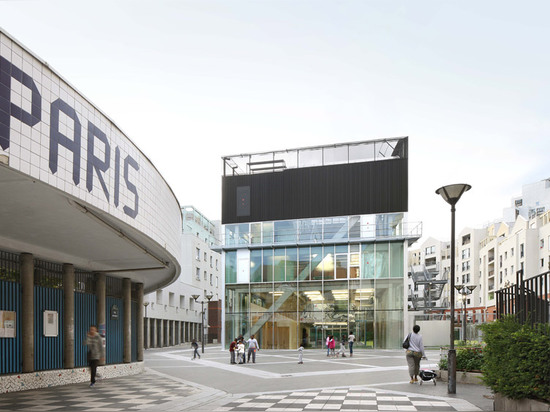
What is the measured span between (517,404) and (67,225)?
9879 mm

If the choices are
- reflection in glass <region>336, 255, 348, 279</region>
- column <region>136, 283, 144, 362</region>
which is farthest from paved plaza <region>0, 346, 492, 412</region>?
reflection in glass <region>336, 255, 348, 279</region>

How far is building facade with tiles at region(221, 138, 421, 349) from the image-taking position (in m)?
42.1

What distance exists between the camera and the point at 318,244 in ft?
143

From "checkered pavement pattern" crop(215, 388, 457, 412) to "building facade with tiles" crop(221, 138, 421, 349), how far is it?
93.6 ft

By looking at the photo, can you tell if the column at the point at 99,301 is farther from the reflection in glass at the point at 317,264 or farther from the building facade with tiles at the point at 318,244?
the reflection in glass at the point at 317,264

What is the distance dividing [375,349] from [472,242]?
62.8 meters

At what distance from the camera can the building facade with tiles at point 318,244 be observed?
42.1 m

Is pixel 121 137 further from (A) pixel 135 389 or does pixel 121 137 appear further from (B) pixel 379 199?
(B) pixel 379 199

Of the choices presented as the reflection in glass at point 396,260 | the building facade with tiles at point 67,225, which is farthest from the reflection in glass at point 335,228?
the building facade with tiles at point 67,225

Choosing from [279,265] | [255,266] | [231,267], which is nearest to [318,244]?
[279,265]

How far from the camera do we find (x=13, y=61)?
780 cm

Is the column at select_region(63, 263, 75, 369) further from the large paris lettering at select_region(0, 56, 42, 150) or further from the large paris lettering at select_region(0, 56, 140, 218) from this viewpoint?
the large paris lettering at select_region(0, 56, 42, 150)

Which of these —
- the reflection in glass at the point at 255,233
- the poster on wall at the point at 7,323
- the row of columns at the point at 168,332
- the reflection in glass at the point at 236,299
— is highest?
the reflection in glass at the point at 255,233

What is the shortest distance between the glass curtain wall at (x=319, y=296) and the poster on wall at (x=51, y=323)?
27669 millimetres
